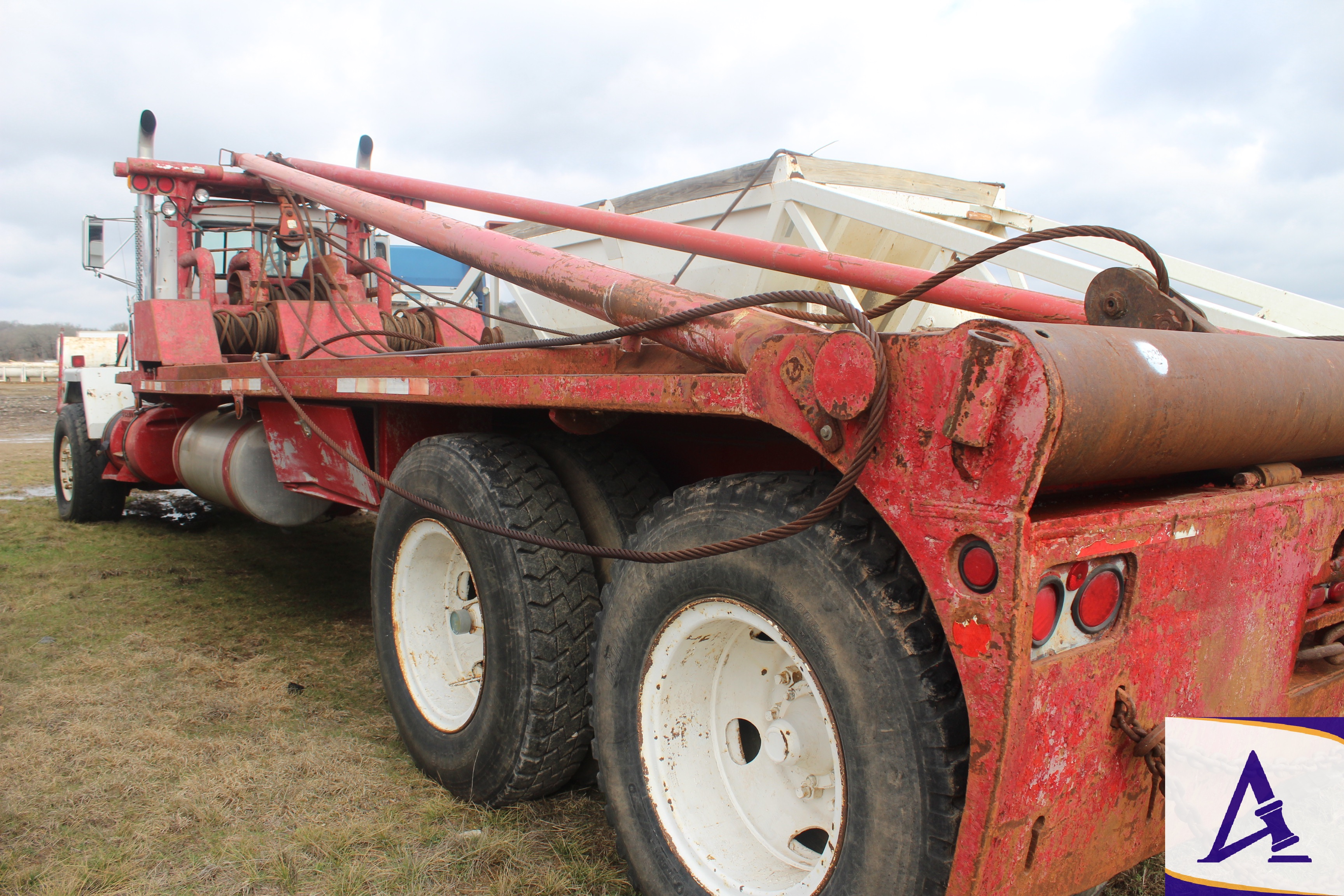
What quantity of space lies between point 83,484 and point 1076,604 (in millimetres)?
7887

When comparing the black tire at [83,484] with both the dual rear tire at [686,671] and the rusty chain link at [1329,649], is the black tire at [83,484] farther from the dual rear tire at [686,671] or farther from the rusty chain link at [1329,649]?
the rusty chain link at [1329,649]

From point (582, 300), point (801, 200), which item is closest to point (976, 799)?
point (582, 300)

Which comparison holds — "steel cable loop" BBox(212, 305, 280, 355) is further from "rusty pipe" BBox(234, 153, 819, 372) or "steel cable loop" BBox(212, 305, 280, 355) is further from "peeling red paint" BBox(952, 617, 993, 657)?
"peeling red paint" BBox(952, 617, 993, 657)

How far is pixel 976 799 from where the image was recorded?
136 centimetres

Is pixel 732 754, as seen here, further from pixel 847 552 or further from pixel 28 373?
pixel 28 373

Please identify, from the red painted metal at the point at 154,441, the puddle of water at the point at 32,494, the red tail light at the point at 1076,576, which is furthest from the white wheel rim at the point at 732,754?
the puddle of water at the point at 32,494

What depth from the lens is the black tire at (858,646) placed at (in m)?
1.46

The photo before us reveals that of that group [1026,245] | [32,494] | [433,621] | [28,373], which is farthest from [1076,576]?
[28,373]

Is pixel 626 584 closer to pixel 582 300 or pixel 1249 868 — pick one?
pixel 582 300

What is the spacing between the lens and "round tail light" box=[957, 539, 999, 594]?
1.34 m

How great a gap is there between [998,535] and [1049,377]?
25cm

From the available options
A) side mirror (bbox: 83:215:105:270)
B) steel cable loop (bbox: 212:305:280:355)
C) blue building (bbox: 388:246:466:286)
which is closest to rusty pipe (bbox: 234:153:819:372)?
steel cable loop (bbox: 212:305:280:355)

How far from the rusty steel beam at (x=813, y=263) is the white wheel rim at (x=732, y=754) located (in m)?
0.95

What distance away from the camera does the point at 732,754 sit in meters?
2.11
